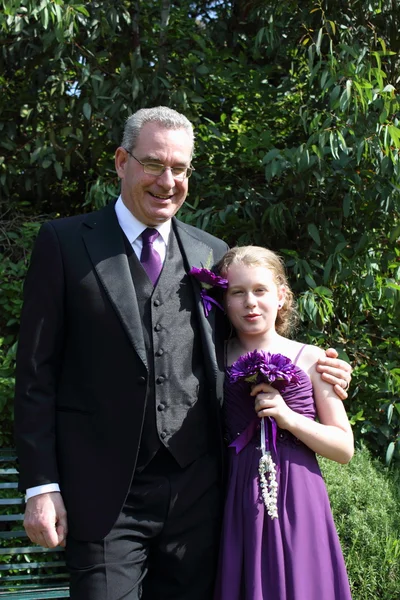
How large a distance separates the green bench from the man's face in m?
1.59

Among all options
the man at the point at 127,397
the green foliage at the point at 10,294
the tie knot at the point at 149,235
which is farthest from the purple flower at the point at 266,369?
the green foliage at the point at 10,294

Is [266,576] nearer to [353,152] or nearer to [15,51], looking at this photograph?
[353,152]

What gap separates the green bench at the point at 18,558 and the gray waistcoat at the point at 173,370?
129 centimetres

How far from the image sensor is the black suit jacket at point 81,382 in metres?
2.38

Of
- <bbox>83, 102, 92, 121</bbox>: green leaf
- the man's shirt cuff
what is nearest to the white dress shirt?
the man's shirt cuff

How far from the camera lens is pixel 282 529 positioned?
2.43 metres

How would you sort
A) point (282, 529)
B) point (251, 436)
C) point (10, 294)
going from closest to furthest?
point (282, 529) < point (251, 436) < point (10, 294)

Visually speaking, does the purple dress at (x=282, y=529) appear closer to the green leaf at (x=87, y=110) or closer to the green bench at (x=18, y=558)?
the green bench at (x=18, y=558)

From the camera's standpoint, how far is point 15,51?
188 inches

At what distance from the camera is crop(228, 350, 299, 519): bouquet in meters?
2.45

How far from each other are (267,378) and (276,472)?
1.01 ft

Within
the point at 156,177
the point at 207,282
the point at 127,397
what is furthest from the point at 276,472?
the point at 156,177

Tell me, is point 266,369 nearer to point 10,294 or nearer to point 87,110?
point 10,294

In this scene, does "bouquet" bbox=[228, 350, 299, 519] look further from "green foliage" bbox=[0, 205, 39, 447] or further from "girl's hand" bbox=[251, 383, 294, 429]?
"green foliage" bbox=[0, 205, 39, 447]
